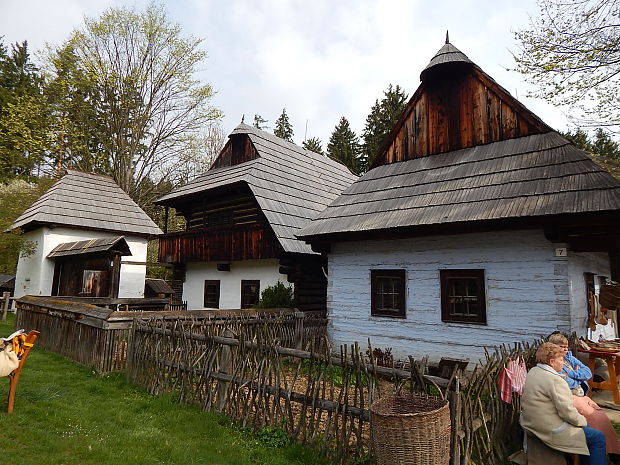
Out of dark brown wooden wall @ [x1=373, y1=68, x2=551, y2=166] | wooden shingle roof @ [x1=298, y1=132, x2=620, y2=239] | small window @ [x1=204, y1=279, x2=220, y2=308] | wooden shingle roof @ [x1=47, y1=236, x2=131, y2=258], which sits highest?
dark brown wooden wall @ [x1=373, y1=68, x2=551, y2=166]

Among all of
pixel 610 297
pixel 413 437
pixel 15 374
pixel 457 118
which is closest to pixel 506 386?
pixel 413 437

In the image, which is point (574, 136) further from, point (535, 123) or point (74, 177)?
point (74, 177)

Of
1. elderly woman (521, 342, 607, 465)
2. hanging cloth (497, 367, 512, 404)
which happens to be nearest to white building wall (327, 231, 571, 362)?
hanging cloth (497, 367, 512, 404)

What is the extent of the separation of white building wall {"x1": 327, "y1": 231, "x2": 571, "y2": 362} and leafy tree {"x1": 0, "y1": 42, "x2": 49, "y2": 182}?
20743mm

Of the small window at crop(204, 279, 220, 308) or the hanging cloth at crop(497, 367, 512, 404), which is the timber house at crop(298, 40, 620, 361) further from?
the small window at crop(204, 279, 220, 308)

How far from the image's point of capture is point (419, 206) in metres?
9.05

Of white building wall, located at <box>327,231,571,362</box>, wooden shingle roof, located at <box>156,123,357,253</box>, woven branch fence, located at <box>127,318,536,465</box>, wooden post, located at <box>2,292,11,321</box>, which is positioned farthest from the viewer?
wooden post, located at <box>2,292,11,321</box>

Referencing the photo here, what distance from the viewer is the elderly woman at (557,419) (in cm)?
352

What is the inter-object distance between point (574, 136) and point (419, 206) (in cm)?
2897

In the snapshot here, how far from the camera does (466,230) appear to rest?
8.09m

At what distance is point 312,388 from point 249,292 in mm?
10010

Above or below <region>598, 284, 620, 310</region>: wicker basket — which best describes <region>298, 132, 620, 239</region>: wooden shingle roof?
above

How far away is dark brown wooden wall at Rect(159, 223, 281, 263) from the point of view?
42.3 ft

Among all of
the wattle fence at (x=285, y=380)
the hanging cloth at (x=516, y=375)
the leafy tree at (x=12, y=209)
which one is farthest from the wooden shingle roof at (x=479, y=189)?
the leafy tree at (x=12, y=209)
